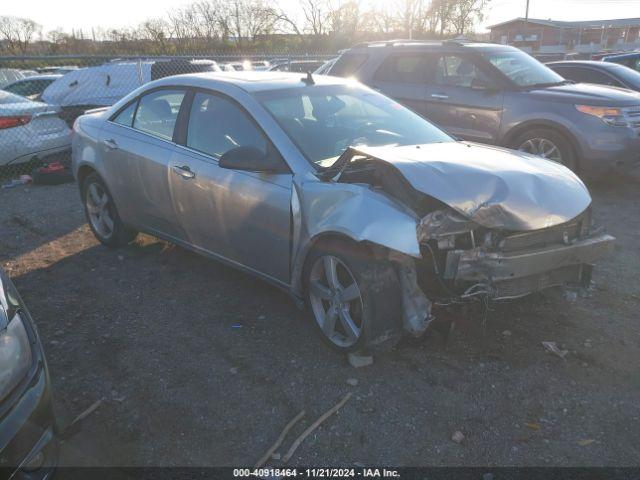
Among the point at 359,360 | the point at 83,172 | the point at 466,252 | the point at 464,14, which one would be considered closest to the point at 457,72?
the point at 83,172

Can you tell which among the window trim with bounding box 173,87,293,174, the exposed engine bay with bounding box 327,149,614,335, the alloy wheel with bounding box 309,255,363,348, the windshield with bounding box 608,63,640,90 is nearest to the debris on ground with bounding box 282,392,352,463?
the alloy wheel with bounding box 309,255,363,348

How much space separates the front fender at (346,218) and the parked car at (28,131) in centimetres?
659

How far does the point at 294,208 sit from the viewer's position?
135 inches

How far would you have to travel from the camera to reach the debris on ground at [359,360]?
3.30m

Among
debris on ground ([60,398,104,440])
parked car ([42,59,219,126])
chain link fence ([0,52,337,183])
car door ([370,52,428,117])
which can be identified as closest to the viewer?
debris on ground ([60,398,104,440])

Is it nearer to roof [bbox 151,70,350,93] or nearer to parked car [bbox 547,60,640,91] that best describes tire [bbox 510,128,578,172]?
parked car [bbox 547,60,640,91]

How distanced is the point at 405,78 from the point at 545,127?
2.05 meters

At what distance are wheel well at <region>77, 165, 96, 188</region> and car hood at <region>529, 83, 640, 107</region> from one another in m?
5.33

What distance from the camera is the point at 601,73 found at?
30.6 ft

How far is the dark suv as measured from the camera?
6.62 m

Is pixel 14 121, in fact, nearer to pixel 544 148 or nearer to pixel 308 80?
pixel 308 80

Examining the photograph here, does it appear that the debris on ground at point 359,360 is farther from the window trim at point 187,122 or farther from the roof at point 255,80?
the roof at point 255,80

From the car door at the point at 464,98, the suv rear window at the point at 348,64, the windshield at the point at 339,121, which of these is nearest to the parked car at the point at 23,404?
the windshield at the point at 339,121

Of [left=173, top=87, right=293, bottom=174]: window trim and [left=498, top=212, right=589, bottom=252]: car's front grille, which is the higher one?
[left=173, top=87, right=293, bottom=174]: window trim
